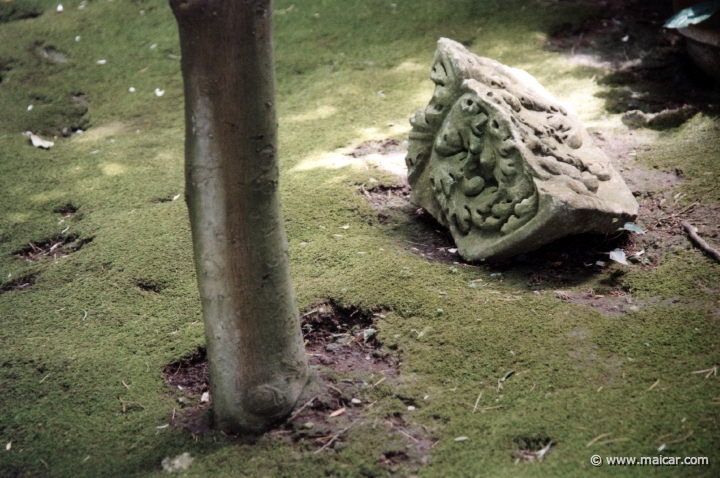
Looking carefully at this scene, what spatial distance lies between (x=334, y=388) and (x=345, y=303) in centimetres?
56

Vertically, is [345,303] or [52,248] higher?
[52,248]

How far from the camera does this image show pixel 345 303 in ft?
9.90

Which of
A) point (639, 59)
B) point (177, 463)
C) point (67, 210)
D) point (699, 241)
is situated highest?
point (639, 59)

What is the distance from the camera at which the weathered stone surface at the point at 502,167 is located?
9.93 ft

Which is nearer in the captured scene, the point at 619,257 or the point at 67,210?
the point at 619,257

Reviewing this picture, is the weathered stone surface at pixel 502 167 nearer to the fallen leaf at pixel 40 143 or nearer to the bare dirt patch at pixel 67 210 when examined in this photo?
the bare dirt patch at pixel 67 210

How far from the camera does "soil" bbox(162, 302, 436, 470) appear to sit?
90.6 inches

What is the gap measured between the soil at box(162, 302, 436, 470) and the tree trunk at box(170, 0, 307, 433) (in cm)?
10

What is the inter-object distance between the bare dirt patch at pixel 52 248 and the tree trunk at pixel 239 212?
73.8 inches

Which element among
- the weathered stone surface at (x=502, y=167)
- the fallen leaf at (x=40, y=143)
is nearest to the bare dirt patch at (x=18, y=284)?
the fallen leaf at (x=40, y=143)

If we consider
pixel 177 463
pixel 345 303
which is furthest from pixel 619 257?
pixel 177 463

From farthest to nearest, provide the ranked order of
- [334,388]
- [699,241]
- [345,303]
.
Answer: [699,241] → [345,303] → [334,388]

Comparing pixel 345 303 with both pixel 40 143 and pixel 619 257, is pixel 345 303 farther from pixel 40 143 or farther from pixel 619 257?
pixel 40 143

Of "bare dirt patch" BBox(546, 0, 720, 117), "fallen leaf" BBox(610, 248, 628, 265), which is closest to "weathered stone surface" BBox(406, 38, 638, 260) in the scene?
"fallen leaf" BBox(610, 248, 628, 265)
